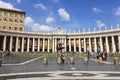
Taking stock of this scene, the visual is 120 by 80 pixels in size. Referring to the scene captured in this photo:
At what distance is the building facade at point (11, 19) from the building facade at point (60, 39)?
7.60m

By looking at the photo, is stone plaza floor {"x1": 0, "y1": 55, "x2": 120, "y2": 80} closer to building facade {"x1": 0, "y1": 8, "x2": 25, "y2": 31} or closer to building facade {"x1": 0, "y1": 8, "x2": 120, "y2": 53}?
building facade {"x1": 0, "y1": 8, "x2": 120, "y2": 53}

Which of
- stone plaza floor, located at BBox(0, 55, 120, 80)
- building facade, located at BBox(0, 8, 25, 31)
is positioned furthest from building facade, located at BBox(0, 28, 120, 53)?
stone plaza floor, located at BBox(0, 55, 120, 80)

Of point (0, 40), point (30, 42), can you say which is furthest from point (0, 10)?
point (30, 42)

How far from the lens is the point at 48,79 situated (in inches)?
518

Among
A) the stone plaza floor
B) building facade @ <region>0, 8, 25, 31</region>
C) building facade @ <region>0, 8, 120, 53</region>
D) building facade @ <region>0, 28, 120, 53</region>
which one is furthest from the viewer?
building facade @ <region>0, 8, 25, 31</region>

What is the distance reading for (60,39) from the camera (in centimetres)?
11700

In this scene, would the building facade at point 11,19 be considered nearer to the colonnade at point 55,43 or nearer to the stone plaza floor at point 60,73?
the colonnade at point 55,43

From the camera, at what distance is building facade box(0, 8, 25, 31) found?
11056 cm

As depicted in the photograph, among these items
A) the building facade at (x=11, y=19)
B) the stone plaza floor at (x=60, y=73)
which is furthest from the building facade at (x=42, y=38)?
the stone plaza floor at (x=60, y=73)

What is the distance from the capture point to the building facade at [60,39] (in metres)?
100

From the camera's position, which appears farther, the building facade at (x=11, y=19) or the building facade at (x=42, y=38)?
the building facade at (x=11, y=19)

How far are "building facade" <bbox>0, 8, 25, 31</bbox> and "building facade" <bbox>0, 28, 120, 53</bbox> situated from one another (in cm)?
760

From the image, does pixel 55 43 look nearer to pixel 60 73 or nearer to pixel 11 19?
pixel 11 19

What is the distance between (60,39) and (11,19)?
105 ft
